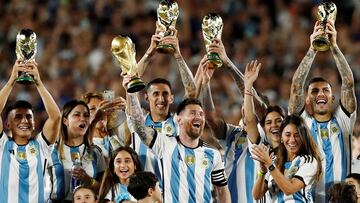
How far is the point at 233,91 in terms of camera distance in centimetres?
1452

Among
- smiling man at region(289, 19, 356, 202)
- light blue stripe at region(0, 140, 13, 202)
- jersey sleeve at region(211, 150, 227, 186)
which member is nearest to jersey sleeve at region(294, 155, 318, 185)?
smiling man at region(289, 19, 356, 202)

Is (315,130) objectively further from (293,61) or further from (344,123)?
(293,61)

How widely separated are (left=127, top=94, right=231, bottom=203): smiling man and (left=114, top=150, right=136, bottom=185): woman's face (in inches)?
8.4

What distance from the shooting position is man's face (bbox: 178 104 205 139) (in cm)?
975

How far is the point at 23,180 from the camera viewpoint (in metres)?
10.0

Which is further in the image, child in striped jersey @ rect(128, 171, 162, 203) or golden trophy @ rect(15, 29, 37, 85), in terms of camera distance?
golden trophy @ rect(15, 29, 37, 85)

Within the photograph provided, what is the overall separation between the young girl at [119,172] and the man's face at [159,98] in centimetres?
61

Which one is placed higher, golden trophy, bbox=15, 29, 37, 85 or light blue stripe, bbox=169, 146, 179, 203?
golden trophy, bbox=15, 29, 37, 85

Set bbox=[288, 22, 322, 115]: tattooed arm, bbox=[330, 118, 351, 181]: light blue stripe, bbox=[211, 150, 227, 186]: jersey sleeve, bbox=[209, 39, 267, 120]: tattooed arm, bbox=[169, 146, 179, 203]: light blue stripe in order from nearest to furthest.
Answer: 1. bbox=[169, 146, 179, 203]: light blue stripe
2. bbox=[211, 150, 227, 186]: jersey sleeve
3. bbox=[330, 118, 351, 181]: light blue stripe
4. bbox=[288, 22, 322, 115]: tattooed arm
5. bbox=[209, 39, 267, 120]: tattooed arm

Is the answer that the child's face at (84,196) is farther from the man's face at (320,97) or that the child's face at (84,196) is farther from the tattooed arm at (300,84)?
the man's face at (320,97)

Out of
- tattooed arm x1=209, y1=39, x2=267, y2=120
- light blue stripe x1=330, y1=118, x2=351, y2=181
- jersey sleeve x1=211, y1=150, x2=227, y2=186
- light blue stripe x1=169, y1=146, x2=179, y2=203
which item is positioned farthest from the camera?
tattooed arm x1=209, y1=39, x2=267, y2=120

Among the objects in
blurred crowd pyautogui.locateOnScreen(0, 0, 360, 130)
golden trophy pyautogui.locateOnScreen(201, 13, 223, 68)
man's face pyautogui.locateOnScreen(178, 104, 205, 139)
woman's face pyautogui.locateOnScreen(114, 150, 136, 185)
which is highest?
blurred crowd pyautogui.locateOnScreen(0, 0, 360, 130)

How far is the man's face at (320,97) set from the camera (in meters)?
10.0

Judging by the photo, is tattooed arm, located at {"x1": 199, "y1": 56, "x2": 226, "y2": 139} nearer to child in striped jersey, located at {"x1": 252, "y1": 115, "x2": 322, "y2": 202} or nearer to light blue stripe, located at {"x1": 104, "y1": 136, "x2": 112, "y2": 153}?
light blue stripe, located at {"x1": 104, "y1": 136, "x2": 112, "y2": 153}
